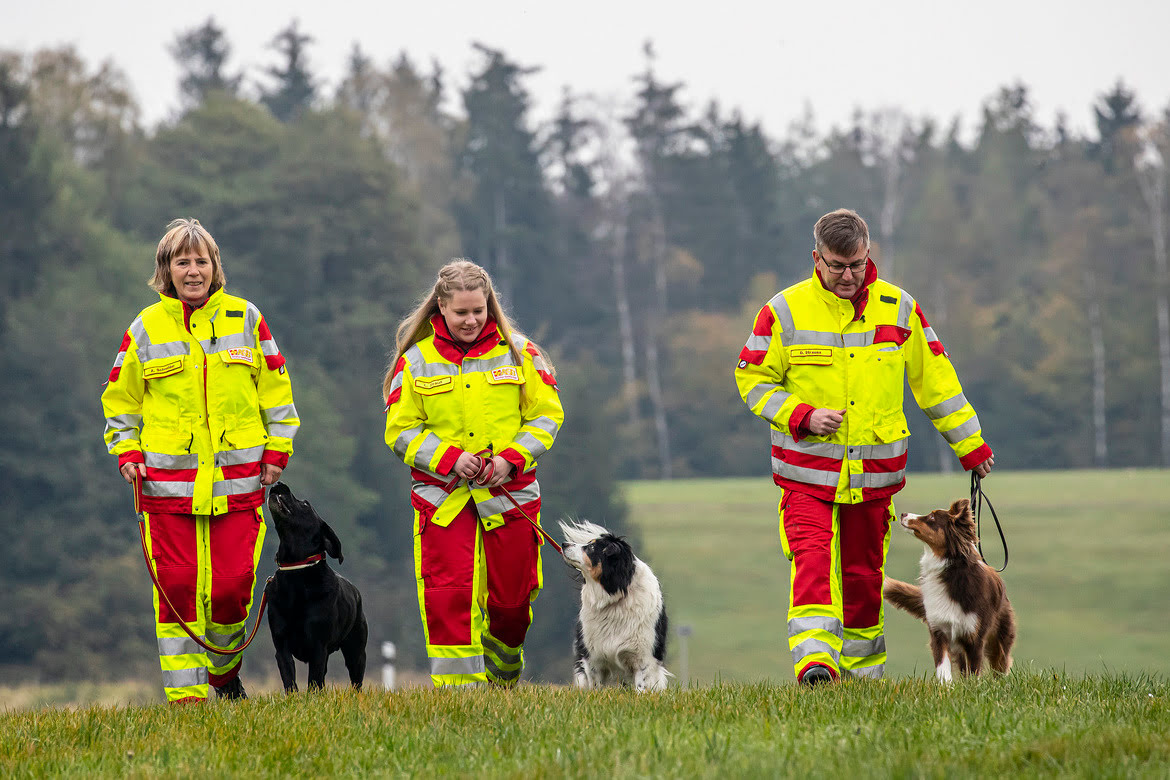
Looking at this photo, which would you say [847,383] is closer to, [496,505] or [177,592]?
[496,505]

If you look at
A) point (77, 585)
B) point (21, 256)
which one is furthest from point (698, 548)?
point (21, 256)

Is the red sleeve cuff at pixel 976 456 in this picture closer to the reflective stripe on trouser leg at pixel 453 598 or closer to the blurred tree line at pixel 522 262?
the reflective stripe on trouser leg at pixel 453 598

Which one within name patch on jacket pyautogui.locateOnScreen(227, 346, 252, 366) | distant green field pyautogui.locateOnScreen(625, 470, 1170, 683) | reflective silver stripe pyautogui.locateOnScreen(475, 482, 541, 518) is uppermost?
name patch on jacket pyautogui.locateOnScreen(227, 346, 252, 366)

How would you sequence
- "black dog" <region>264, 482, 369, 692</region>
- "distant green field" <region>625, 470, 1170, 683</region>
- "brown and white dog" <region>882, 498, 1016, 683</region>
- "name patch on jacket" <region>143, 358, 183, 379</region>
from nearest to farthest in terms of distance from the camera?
"name patch on jacket" <region>143, 358, 183, 379</region> → "black dog" <region>264, 482, 369, 692</region> → "brown and white dog" <region>882, 498, 1016, 683</region> → "distant green field" <region>625, 470, 1170, 683</region>

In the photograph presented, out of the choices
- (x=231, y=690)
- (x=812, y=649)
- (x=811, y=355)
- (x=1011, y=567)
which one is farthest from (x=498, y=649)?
(x=1011, y=567)

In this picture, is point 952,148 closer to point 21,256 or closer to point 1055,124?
point 1055,124

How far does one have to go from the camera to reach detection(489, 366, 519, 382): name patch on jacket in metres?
7.16

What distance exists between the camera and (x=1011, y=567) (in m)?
41.3

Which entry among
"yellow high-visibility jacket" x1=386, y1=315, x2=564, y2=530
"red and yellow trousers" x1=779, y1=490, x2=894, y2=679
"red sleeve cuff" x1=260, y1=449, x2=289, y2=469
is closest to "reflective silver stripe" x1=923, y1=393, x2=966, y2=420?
"red and yellow trousers" x1=779, y1=490, x2=894, y2=679

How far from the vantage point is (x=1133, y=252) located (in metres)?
63.7

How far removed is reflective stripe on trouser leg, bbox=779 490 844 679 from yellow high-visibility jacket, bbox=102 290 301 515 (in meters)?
2.69

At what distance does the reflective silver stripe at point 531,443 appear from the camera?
7.12m

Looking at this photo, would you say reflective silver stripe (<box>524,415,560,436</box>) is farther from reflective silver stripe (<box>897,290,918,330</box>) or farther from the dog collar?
reflective silver stripe (<box>897,290,918,330</box>)

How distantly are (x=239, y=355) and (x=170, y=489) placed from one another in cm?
75
